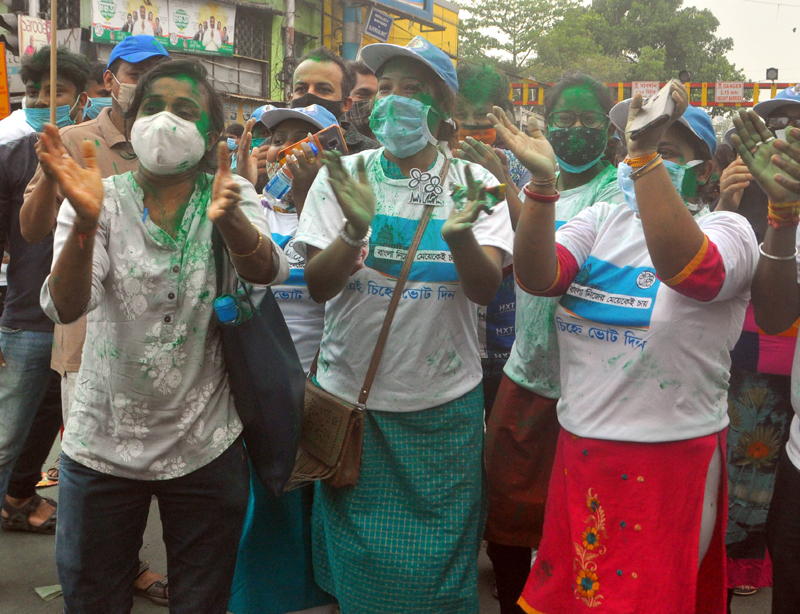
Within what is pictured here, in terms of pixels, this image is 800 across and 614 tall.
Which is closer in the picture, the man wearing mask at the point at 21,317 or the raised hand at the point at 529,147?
the raised hand at the point at 529,147

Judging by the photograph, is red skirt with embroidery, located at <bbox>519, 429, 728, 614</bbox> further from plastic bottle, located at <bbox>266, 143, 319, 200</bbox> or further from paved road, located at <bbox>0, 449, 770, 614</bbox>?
plastic bottle, located at <bbox>266, 143, 319, 200</bbox>

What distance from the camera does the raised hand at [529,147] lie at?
2016mm

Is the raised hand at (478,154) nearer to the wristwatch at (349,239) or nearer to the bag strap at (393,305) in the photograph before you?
the bag strap at (393,305)

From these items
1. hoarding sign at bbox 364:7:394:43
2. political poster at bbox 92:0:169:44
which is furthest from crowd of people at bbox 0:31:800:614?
hoarding sign at bbox 364:7:394:43

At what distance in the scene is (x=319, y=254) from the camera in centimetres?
222

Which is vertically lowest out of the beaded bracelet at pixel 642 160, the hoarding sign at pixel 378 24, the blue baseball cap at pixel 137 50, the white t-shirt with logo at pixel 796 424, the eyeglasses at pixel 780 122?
the white t-shirt with logo at pixel 796 424

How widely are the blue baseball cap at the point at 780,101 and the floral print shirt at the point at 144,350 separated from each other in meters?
2.09

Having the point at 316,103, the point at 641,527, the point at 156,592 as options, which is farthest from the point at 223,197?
the point at 156,592

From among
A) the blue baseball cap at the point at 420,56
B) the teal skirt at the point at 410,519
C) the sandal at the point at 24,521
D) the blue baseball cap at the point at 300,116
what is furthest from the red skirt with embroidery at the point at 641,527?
the sandal at the point at 24,521

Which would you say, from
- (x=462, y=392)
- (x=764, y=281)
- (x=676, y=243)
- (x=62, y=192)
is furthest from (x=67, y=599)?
(x=764, y=281)

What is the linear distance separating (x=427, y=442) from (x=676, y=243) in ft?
3.32

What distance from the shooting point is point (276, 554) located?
272cm

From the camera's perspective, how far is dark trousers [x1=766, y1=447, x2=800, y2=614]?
2.13 meters

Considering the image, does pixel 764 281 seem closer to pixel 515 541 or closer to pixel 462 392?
pixel 462 392
